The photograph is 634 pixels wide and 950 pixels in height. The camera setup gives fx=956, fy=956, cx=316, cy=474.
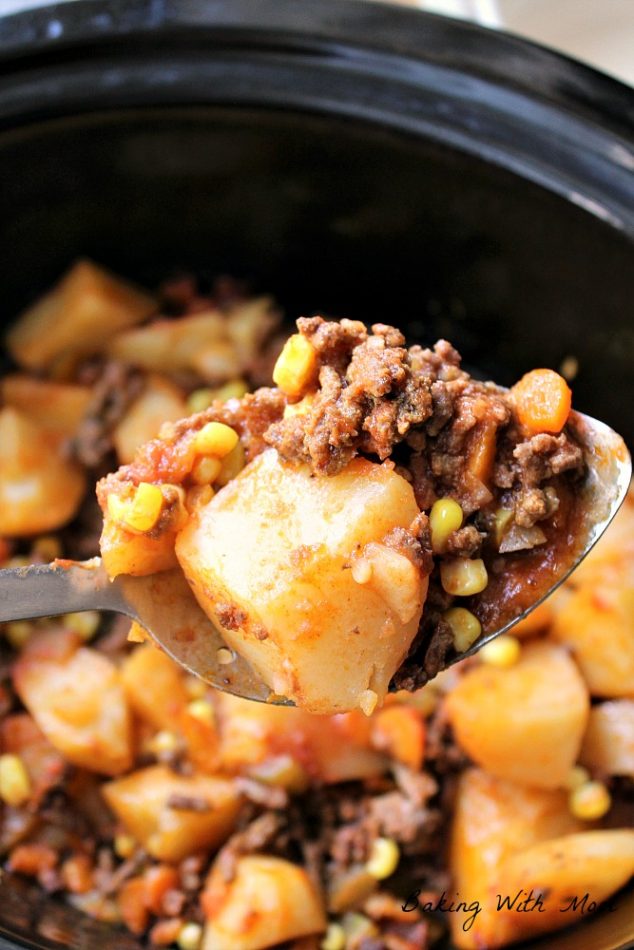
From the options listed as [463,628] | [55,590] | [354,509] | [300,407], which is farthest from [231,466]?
[463,628]

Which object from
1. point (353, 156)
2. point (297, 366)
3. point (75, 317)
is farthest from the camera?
point (75, 317)

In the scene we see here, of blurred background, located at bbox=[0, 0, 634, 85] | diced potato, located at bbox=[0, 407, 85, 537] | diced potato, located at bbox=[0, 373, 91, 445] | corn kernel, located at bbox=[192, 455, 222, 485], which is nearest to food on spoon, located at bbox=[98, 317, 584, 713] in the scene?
corn kernel, located at bbox=[192, 455, 222, 485]

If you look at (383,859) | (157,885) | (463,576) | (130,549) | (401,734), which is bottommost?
(157,885)

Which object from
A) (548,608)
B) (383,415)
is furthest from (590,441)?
(548,608)

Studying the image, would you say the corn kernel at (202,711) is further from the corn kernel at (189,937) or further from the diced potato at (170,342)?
the diced potato at (170,342)

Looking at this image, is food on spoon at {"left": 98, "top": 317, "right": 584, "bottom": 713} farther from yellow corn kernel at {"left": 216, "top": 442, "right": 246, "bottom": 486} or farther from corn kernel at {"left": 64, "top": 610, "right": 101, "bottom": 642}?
corn kernel at {"left": 64, "top": 610, "right": 101, "bottom": 642}

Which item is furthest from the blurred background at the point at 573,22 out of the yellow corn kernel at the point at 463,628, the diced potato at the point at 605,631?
the yellow corn kernel at the point at 463,628

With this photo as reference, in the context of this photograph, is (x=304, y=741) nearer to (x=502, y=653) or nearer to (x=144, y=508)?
(x=502, y=653)
